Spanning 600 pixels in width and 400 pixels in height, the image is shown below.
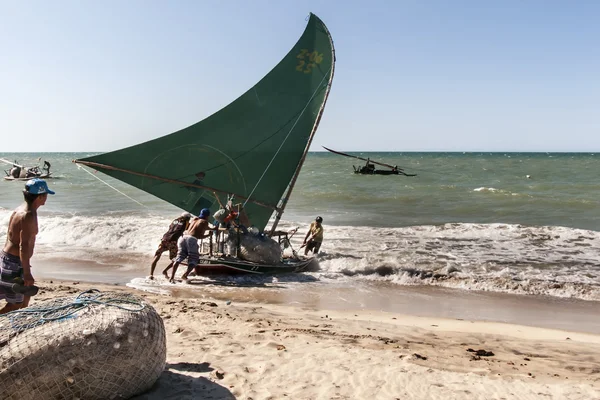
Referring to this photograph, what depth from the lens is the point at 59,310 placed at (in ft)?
13.2

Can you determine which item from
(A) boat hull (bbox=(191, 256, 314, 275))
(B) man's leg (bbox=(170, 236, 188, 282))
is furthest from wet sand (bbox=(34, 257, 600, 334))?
(B) man's leg (bbox=(170, 236, 188, 282))

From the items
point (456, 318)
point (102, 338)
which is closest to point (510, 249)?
point (456, 318)

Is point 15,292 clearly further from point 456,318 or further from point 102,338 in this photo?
point 456,318

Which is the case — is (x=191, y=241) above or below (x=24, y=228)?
below

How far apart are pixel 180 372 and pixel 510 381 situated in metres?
3.40

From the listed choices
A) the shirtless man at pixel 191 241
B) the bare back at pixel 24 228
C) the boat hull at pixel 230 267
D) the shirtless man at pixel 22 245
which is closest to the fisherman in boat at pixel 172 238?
the shirtless man at pixel 191 241

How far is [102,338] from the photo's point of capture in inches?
148

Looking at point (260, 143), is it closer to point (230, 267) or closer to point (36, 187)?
point (230, 267)

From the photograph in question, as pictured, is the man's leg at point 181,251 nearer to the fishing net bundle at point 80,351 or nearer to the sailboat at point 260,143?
the sailboat at point 260,143

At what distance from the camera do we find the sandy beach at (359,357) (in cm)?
470

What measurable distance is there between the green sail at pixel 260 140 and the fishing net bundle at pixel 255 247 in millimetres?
1131

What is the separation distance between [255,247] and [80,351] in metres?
7.18

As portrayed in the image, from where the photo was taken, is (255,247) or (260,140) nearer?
(255,247)

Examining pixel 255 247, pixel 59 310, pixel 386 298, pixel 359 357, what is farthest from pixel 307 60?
pixel 59 310
